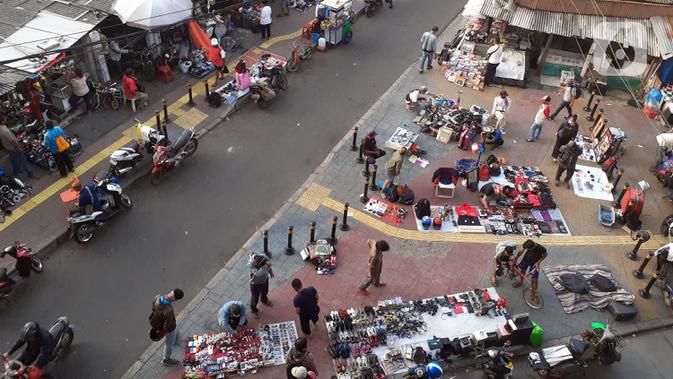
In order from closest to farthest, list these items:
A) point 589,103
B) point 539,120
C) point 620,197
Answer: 1. point 620,197
2. point 539,120
3. point 589,103

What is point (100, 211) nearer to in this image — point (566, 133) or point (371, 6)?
point (566, 133)

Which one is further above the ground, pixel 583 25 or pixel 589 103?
pixel 583 25

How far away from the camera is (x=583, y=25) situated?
21703 mm

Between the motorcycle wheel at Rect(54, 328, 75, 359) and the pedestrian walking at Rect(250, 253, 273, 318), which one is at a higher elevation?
the pedestrian walking at Rect(250, 253, 273, 318)

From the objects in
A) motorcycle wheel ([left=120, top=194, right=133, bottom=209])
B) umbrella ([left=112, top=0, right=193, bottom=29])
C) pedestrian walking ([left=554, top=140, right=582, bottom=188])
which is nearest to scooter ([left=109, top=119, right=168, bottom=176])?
motorcycle wheel ([left=120, top=194, right=133, bottom=209])

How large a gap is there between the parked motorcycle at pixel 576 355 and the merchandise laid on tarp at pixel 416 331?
726 millimetres

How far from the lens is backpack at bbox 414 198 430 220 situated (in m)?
16.0

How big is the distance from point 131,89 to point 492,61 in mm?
14046

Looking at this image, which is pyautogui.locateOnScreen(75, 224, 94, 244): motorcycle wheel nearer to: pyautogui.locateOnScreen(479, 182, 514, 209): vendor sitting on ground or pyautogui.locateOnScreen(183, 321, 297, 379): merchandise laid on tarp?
pyautogui.locateOnScreen(183, 321, 297, 379): merchandise laid on tarp

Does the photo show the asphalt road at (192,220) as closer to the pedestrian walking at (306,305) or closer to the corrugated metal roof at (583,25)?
the pedestrian walking at (306,305)

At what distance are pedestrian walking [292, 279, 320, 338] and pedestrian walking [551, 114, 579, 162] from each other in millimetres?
11008

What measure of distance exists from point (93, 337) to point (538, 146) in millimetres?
15756

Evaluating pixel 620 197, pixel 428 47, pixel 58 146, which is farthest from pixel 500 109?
pixel 58 146

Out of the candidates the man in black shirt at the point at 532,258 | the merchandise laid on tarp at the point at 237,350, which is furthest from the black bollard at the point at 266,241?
the man in black shirt at the point at 532,258
